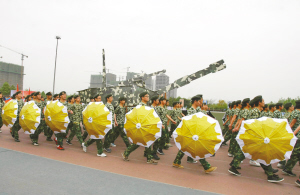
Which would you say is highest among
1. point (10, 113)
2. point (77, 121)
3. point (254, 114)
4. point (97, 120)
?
point (254, 114)

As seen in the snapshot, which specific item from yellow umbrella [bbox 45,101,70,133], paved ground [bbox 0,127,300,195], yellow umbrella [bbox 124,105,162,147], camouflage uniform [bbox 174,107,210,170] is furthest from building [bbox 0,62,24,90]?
camouflage uniform [bbox 174,107,210,170]

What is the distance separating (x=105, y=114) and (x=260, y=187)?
13.4 feet

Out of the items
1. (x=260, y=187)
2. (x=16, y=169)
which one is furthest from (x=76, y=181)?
(x=260, y=187)

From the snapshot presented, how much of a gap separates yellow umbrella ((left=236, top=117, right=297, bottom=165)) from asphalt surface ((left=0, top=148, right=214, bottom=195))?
1477mm

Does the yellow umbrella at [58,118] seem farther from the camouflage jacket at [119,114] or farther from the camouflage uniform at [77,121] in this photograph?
the camouflage jacket at [119,114]

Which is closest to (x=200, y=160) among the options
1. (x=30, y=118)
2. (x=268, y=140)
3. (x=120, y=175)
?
(x=268, y=140)

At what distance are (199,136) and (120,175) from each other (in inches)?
76.4

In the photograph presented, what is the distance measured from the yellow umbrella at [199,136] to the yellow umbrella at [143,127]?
64 centimetres

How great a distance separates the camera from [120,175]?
454 centimetres

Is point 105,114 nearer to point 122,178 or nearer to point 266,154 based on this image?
point 122,178

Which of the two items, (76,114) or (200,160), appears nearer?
(200,160)

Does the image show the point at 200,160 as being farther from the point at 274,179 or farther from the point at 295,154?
the point at 295,154

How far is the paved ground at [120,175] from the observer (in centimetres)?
393

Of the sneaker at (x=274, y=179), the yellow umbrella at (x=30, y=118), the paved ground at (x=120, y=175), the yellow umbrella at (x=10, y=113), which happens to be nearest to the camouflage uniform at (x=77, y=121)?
the paved ground at (x=120, y=175)
